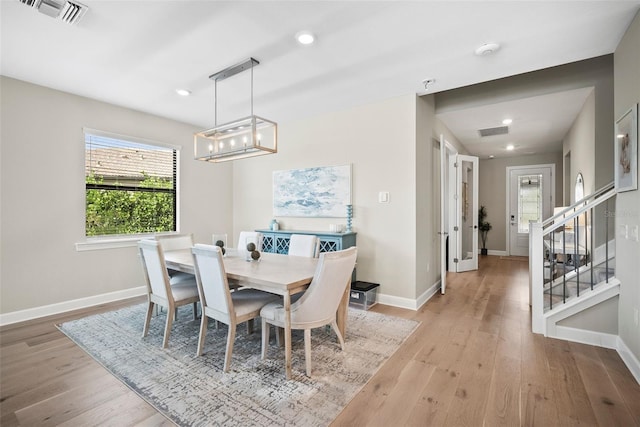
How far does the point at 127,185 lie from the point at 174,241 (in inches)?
47.9

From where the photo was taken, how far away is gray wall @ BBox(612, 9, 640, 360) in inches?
86.2

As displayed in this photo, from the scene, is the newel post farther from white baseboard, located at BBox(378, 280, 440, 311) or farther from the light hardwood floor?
white baseboard, located at BBox(378, 280, 440, 311)

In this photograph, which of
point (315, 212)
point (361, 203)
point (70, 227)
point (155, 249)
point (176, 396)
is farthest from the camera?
point (315, 212)

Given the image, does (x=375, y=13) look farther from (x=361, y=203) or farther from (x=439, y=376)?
(x=439, y=376)

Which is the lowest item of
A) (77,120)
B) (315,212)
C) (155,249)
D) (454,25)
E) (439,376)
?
(439,376)

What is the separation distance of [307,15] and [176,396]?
9.11 feet

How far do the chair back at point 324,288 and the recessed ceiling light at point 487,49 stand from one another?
207 centimetres

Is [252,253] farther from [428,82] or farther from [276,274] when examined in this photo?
[428,82]

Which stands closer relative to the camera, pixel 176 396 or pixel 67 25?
pixel 176 396

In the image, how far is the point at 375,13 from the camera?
7.13ft

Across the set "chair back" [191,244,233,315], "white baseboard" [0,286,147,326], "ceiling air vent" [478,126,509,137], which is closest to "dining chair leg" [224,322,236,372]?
"chair back" [191,244,233,315]

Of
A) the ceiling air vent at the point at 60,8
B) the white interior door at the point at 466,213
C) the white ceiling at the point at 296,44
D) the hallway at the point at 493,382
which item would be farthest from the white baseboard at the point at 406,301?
the ceiling air vent at the point at 60,8

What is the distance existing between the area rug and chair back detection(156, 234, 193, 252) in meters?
0.87

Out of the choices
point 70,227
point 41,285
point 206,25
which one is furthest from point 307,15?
point 41,285
